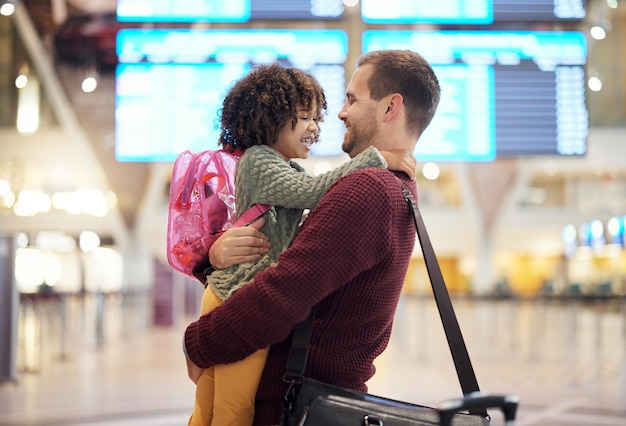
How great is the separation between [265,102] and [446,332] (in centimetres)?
66

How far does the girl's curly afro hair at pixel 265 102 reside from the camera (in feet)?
5.66

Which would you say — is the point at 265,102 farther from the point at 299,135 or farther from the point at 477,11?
the point at 477,11

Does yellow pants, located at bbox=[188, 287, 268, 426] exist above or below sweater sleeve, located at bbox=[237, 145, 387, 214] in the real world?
below

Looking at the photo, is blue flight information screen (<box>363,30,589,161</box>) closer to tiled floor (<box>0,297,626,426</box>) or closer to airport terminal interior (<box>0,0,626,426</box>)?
airport terminal interior (<box>0,0,626,426</box>)

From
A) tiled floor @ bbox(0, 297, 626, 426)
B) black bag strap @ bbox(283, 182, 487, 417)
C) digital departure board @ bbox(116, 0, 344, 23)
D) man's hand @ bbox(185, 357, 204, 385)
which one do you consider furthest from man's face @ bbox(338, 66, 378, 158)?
tiled floor @ bbox(0, 297, 626, 426)

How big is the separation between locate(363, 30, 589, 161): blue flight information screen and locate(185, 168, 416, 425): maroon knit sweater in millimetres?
3000

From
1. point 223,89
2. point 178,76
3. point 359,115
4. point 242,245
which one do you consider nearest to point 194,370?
point 242,245

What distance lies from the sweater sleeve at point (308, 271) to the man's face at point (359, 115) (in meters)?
0.32

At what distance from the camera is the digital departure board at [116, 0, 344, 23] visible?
4.22m

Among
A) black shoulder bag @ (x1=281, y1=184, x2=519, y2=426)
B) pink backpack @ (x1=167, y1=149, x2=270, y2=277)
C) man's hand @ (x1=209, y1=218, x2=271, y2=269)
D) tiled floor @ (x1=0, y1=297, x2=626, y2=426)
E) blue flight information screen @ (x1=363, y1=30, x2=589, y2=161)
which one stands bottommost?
tiled floor @ (x1=0, y1=297, x2=626, y2=426)

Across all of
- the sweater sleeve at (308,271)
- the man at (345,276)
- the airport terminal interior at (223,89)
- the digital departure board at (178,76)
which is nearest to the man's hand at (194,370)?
the man at (345,276)

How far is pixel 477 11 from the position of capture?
4.39 m

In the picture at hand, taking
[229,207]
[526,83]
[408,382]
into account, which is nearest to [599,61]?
[526,83]

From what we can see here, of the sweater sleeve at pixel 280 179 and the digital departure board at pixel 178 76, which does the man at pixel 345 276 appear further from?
the digital departure board at pixel 178 76
